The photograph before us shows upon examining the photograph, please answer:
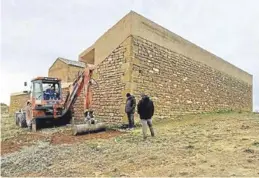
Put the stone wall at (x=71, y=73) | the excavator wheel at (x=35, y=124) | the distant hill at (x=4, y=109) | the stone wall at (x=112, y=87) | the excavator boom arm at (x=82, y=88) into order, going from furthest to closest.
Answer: the distant hill at (x=4, y=109) < the stone wall at (x=71, y=73) < the excavator wheel at (x=35, y=124) < the stone wall at (x=112, y=87) < the excavator boom arm at (x=82, y=88)

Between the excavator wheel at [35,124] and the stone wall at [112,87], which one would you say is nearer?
the stone wall at [112,87]

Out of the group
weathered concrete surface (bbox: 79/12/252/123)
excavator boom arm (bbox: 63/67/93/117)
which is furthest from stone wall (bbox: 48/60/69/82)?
excavator boom arm (bbox: 63/67/93/117)

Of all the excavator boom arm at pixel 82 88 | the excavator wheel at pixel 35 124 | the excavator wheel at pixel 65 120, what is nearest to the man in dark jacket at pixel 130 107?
the excavator boom arm at pixel 82 88

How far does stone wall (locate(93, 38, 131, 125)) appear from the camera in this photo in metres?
13.2

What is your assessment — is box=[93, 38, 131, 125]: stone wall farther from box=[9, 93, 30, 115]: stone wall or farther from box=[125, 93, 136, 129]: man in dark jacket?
box=[9, 93, 30, 115]: stone wall

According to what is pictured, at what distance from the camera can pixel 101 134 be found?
1136 centimetres

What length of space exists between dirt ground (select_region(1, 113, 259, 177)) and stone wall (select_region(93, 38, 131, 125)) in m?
2.35

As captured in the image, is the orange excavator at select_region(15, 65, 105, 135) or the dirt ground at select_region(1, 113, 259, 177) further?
the orange excavator at select_region(15, 65, 105, 135)

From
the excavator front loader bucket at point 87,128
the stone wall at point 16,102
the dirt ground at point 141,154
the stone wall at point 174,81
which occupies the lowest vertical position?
the dirt ground at point 141,154

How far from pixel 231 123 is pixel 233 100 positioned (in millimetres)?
12628

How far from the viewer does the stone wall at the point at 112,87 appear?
13.2m

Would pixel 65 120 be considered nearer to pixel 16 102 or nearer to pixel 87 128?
pixel 87 128

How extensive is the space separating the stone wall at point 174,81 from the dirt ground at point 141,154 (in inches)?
126

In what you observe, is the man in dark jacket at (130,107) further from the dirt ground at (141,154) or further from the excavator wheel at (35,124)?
the excavator wheel at (35,124)
